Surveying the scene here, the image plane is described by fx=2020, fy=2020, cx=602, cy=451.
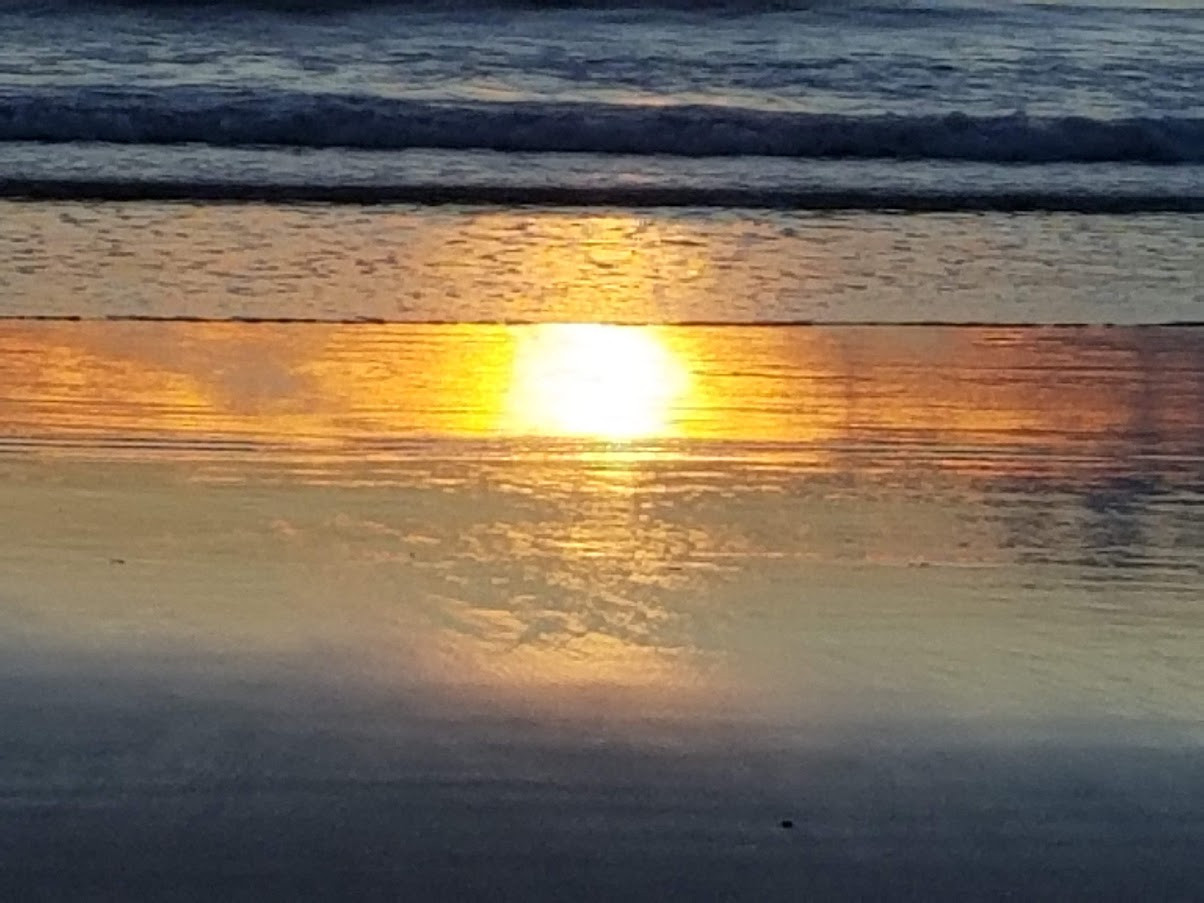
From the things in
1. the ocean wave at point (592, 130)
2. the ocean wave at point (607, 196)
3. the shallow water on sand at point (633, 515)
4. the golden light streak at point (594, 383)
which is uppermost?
the shallow water on sand at point (633, 515)

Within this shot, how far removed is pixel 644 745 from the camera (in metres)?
1.46

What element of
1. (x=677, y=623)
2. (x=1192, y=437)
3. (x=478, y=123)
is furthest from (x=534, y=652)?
(x=478, y=123)

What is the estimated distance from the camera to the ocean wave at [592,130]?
4.38 metres

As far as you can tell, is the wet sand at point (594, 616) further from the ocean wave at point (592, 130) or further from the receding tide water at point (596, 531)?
the ocean wave at point (592, 130)

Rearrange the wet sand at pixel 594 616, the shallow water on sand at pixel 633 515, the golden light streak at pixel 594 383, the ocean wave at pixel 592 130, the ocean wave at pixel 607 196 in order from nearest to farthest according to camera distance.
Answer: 1. the wet sand at pixel 594 616
2. the shallow water on sand at pixel 633 515
3. the golden light streak at pixel 594 383
4. the ocean wave at pixel 607 196
5. the ocean wave at pixel 592 130

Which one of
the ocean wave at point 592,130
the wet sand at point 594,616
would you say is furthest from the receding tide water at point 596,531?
the ocean wave at point 592,130

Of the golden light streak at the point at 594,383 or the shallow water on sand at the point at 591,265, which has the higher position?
the golden light streak at the point at 594,383

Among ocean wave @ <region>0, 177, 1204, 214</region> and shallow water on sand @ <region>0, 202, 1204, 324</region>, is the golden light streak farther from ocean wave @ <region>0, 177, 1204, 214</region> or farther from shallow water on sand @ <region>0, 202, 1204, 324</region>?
ocean wave @ <region>0, 177, 1204, 214</region>

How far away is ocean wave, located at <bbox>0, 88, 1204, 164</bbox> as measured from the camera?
14.4 feet

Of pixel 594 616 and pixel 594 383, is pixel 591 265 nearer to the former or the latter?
pixel 594 383

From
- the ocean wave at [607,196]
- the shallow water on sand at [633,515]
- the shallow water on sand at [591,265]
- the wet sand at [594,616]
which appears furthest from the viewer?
the ocean wave at [607,196]

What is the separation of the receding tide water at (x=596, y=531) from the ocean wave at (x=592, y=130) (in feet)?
1.05

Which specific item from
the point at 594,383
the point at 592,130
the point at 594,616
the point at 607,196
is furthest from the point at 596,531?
the point at 592,130

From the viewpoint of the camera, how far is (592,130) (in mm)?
4504
